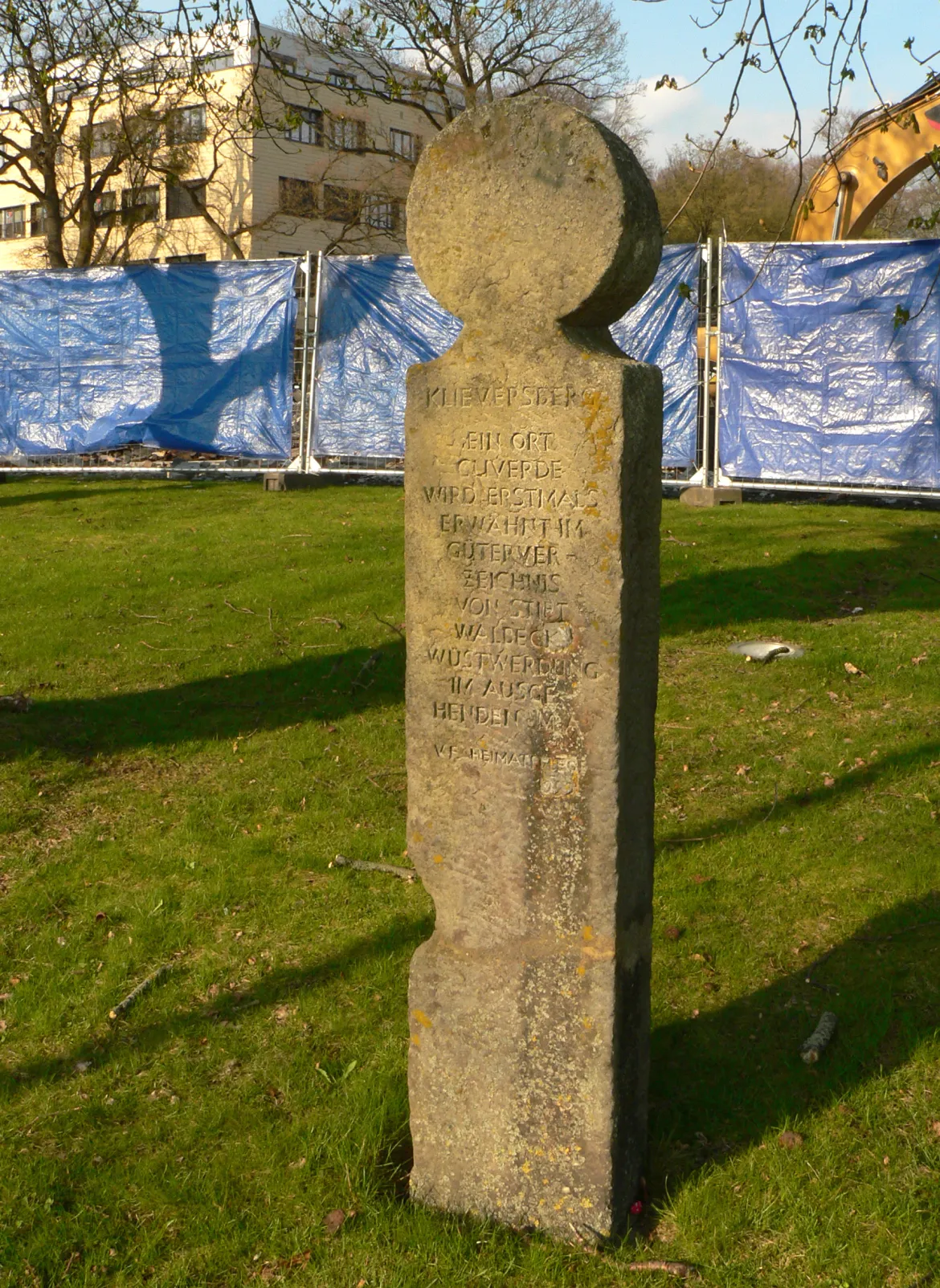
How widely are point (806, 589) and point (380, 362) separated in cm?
675

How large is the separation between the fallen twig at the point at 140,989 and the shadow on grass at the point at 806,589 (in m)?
4.66

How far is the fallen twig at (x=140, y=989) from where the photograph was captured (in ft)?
14.1

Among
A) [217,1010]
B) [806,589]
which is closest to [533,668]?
[217,1010]

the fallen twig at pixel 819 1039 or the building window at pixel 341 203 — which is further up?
the building window at pixel 341 203

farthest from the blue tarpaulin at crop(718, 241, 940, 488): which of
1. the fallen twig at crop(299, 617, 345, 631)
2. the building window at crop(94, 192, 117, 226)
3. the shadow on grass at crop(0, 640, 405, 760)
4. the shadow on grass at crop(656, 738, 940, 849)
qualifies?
the building window at crop(94, 192, 117, 226)

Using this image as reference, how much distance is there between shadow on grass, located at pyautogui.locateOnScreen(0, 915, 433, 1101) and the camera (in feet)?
13.2

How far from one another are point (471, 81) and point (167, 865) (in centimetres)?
2334

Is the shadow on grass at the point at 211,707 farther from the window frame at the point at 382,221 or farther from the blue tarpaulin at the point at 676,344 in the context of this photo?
the window frame at the point at 382,221

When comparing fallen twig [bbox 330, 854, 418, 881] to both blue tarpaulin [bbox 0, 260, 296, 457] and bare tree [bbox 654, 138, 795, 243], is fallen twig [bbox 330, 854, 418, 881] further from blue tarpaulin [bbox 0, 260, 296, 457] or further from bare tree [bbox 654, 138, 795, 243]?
bare tree [bbox 654, 138, 795, 243]

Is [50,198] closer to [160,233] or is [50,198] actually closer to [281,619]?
[160,233]

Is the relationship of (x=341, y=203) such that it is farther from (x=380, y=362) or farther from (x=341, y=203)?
(x=380, y=362)

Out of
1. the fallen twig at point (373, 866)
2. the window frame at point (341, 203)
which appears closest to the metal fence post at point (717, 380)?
the fallen twig at point (373, 866)

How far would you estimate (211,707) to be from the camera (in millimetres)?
7246

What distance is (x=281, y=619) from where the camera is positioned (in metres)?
8.68
